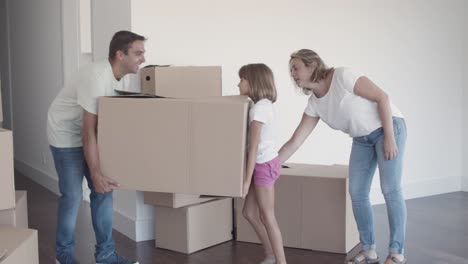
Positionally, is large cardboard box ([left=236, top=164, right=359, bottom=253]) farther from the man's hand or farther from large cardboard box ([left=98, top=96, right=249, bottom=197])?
the man's hand

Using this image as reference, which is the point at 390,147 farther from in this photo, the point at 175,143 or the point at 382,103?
the point at 175,143

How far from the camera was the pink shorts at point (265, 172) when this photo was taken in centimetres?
271

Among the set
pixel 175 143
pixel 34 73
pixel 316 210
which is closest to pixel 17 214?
pixel 175 143

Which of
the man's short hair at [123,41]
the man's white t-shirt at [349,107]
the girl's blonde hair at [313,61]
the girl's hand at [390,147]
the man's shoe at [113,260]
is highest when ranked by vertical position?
the man's short hair at [123,41]

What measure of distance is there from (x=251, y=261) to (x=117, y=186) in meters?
1.03

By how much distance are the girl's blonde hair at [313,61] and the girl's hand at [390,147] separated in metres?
0.41

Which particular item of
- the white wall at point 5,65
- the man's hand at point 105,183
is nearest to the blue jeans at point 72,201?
the man's hand at point 105,183

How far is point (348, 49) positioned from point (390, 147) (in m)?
1.80

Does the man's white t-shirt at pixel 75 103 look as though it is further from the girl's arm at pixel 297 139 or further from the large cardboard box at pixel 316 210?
the large cardboard box at pixel 316 210

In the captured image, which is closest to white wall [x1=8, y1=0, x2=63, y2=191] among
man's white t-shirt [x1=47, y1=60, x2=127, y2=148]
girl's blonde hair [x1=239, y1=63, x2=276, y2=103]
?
man's white t-shirt [x1=47, y1=60, x2=127, y2=148]

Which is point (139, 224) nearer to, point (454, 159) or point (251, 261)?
point (251, 261)

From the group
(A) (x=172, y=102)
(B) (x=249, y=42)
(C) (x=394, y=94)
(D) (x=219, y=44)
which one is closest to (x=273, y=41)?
(B) (x=249, y=42)

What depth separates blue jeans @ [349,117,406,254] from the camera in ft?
9.34

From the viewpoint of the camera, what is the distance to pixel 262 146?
2.69m
